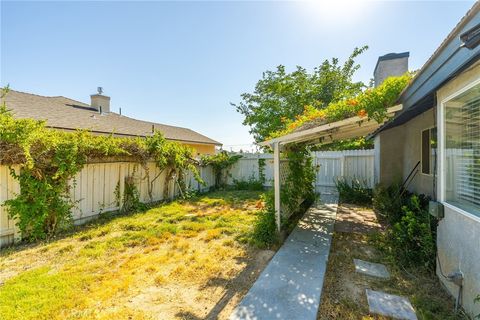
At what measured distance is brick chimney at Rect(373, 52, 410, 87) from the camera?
30.3 feet

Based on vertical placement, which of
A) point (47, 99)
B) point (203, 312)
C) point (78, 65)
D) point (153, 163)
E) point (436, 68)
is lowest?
point (203, 312)

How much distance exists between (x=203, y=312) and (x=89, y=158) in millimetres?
5271

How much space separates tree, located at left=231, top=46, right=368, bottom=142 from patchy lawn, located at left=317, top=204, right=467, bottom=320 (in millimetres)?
12659

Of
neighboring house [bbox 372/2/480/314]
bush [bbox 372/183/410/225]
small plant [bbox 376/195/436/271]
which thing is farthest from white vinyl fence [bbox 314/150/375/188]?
neighboring house [bbox 372/2/480/314]

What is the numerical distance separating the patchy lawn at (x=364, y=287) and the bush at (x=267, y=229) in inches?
46.2

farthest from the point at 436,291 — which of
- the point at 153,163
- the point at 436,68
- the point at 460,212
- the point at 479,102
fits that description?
the point at 153,163

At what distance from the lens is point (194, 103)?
1764 cm

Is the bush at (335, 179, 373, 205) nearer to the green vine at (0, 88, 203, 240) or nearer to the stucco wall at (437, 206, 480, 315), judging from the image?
the stucco wall at (437, 206, 480, 315)

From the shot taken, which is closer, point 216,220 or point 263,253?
point 263,253

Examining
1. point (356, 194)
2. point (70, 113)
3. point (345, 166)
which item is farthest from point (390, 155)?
point (70, 113)

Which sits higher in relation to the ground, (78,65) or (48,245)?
(78,65)

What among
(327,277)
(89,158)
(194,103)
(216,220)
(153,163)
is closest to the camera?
(327,277)

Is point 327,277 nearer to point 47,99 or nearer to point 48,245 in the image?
point 48,245

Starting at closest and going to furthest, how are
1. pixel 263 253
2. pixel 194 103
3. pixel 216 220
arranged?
1. pixel 263 253
2. pixel 216 220
3. pixel 194 103
